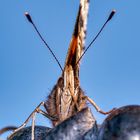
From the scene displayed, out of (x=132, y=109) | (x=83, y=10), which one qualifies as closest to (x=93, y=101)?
(x=83, y=10)

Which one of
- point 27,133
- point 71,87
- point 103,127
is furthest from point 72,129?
point 71,87

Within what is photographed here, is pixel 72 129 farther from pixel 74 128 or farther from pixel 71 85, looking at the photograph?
pixel 71 85

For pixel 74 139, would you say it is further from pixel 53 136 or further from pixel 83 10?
pixel 83 10

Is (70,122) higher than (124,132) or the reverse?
higher

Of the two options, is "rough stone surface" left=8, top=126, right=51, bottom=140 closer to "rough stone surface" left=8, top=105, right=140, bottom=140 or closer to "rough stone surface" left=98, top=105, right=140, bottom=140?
"rough stone surface" left=8, top=105, right=140, bottom=140

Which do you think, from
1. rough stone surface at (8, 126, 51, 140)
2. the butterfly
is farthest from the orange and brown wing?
rough stone surface at (8, 126, 51, 140)

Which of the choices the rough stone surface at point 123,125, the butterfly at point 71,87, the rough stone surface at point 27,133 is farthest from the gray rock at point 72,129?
the butterfly at point 71,87

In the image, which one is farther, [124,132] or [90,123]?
[90,123]

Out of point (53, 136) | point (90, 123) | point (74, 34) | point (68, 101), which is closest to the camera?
point (53, 136)
